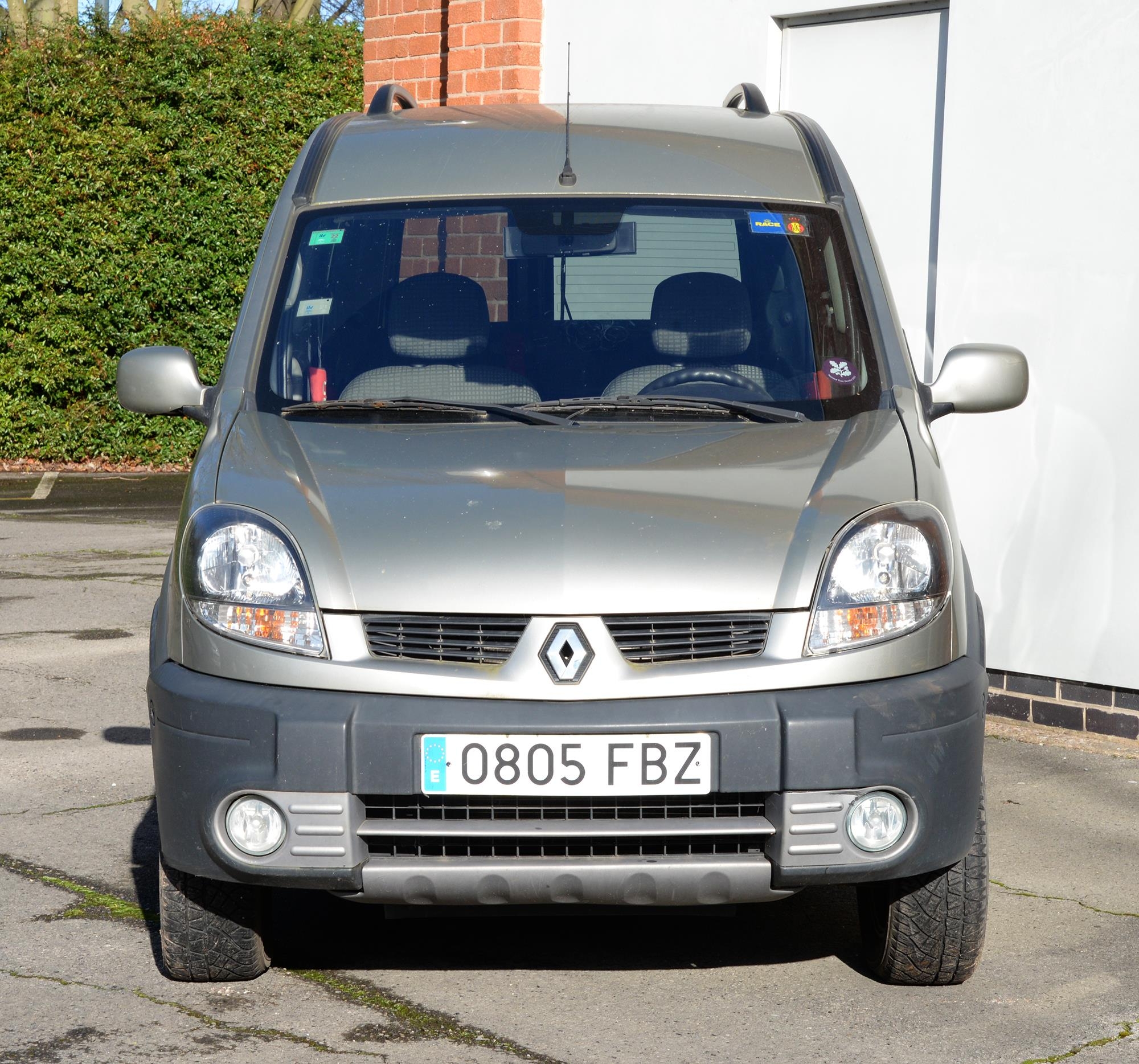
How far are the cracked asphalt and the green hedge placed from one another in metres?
10.7

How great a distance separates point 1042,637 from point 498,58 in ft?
14.3

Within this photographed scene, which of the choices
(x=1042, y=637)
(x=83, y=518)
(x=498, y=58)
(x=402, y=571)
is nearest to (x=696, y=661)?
(x=402, y=571)

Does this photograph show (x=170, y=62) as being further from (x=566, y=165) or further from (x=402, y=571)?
(x=402, y=571)

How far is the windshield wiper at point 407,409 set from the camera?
407 centimetres

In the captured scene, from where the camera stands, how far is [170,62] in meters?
15.9

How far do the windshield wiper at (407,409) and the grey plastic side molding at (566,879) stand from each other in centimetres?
118

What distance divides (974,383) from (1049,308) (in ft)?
8.02

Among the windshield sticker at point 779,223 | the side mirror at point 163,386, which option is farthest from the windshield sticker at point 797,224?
the side mirror at point 163,386

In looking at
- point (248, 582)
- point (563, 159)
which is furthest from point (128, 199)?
point (248, 582)

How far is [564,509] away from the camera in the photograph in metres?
3.51

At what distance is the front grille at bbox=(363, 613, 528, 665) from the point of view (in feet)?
11.1

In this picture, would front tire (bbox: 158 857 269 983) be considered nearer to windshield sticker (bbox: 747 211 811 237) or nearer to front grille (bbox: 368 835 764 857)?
front grille (bbox: 368 835 764 857)

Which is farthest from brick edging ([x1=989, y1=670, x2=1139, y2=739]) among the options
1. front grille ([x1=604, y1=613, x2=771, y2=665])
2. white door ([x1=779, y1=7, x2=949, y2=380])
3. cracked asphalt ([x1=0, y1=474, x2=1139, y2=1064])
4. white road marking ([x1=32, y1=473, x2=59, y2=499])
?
white road marking ([x1=32, y1=473, x2=59, y2=499])

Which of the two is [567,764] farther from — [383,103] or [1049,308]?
[1049,308]
